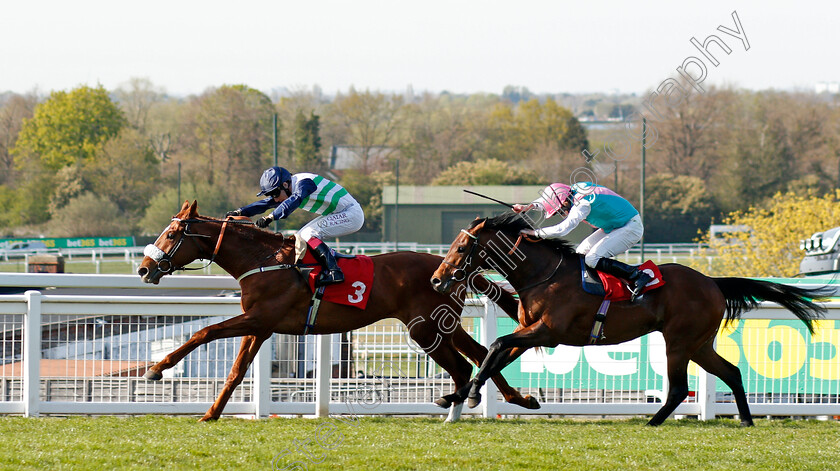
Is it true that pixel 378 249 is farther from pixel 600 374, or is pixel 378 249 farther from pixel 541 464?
pixel 541 464

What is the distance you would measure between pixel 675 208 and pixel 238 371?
147 feet

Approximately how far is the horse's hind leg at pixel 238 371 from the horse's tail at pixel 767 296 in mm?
3428

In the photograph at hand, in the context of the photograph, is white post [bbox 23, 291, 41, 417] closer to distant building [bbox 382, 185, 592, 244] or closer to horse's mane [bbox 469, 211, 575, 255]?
horse's mane [bbox 469, 211, 575, 255]

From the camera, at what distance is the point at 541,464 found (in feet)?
16.1

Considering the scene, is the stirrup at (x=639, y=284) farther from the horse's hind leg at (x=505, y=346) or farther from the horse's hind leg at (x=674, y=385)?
the horse's hind leg at (x=505, y=346)

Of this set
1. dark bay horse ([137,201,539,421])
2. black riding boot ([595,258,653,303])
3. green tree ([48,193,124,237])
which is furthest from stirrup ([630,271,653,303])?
green tree ([48,193,124,237])

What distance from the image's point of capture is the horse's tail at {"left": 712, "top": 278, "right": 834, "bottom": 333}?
670 cm

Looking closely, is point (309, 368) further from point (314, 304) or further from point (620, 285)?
point (620, 285)

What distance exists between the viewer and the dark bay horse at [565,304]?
619 centimetres

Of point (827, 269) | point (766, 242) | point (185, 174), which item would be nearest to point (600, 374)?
point (827, 269)

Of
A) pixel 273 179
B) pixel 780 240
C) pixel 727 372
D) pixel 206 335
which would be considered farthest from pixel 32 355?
pixel 780 240

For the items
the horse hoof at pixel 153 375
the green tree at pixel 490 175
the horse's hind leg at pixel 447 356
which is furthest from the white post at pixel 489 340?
the green tree at pixel 490 175

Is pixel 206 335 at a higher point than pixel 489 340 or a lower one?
higher

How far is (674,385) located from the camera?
6469mm
